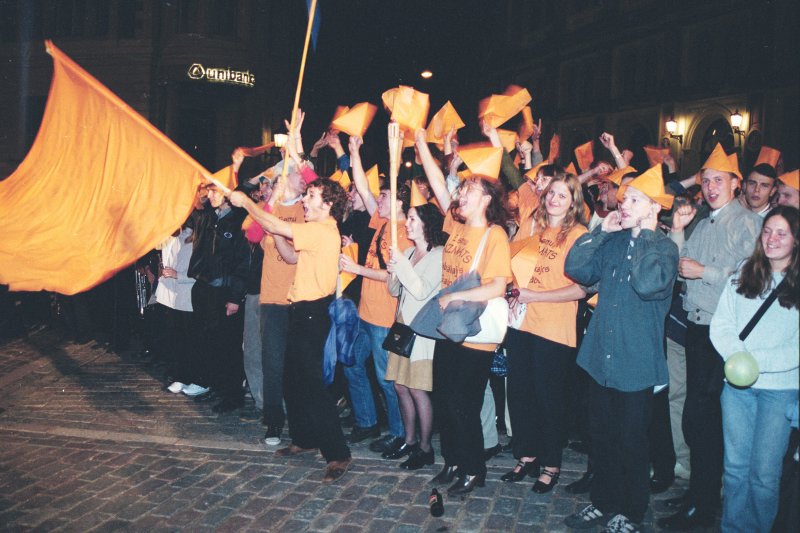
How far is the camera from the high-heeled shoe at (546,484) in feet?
15.6

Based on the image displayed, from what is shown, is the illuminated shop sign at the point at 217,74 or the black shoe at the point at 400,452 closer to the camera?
the black shoe at the point at 400,452

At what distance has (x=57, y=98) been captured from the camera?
4.89 metres

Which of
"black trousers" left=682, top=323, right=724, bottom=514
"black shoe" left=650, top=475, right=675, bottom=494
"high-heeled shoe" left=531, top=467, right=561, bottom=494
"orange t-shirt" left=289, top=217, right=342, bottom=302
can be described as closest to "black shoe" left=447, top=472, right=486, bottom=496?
"high-heeled shoe" left=531, top=467, right=561, bottom=494

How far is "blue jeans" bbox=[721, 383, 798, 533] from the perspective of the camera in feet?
11.4

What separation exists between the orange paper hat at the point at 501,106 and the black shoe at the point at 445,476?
10.1ft

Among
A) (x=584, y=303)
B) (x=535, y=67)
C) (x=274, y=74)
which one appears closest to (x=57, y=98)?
(x=584, y=303)

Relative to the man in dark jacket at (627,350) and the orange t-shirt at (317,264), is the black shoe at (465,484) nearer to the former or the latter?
the man in dark jacket at (627,350)

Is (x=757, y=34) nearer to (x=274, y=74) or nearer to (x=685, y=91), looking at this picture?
(x=685, y=91)

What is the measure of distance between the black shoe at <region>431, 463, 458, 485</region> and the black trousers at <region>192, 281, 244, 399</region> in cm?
282

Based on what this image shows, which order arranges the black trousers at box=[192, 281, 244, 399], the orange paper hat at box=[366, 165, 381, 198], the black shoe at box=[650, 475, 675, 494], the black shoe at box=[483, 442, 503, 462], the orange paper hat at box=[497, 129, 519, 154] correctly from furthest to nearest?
the black trousers at box=[192, 281, 244, 399]
the orange paper hat at box=[366, 165, 381, 198]
the orange paper hat at box=[497, 129, 519, 154]
the black shoe at box=[483, 442, 503, 462]
the black shoe at box=[650, 475, 675, 494]

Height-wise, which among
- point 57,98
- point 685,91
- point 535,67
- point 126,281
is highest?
point 535,67

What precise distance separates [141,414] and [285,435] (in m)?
1.68

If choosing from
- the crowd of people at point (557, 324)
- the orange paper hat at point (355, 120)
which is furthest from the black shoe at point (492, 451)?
the orange paper hat at point (355, 120)

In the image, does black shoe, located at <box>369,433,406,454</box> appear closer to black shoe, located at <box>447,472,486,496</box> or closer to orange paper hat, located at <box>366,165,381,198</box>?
black shoe, located at <box>447,472,486,496</box>
